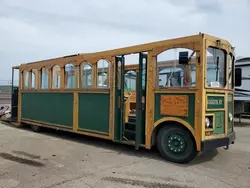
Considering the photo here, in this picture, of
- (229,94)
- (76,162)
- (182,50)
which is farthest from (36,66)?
(229,94)

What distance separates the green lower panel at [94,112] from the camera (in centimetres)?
708

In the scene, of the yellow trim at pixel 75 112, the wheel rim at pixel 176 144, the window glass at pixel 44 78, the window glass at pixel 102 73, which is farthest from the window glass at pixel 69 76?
the wheel rim at pixel 176 144

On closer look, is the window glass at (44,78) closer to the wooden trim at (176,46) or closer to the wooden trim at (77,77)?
the wooden trim at (77,77)

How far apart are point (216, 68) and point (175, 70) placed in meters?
0.87

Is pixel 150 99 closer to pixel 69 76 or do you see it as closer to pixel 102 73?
pixel 102 73

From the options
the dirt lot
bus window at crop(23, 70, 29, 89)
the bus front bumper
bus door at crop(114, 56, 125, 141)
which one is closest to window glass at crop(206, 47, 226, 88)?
the bus front bumper

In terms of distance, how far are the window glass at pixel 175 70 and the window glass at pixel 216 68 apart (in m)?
0.31

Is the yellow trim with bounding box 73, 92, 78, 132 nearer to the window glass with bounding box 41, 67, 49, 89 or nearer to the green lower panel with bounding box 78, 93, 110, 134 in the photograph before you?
the green lower panel with bounding box 78, 93, 110, 134

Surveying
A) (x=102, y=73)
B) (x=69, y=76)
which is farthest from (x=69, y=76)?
(x=102, y=73)

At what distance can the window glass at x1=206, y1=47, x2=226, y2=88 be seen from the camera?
552 cm

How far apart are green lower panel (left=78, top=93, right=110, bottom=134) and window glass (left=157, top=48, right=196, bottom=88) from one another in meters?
1.69

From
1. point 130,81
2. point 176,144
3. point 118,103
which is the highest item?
point 130,81

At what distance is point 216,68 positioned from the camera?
5809mm

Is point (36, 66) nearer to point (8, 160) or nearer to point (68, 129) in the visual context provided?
point (68, 129)
